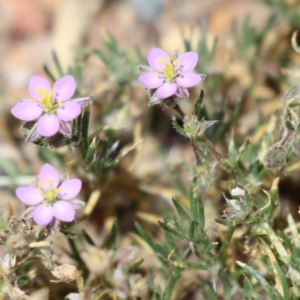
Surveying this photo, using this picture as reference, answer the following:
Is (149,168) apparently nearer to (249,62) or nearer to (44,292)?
(249,62)

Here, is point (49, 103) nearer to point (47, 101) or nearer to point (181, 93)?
point (47, 101)

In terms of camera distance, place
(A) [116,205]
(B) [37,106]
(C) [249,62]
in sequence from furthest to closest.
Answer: (C) [249,62], (A) [116,205], (B) [37,106]

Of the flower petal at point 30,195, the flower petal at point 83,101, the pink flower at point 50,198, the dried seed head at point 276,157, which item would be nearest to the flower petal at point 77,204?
the pink flower at point 50,198

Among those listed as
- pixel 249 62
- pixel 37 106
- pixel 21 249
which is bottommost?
pixel 249 62

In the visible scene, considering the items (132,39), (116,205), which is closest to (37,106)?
(116,205)

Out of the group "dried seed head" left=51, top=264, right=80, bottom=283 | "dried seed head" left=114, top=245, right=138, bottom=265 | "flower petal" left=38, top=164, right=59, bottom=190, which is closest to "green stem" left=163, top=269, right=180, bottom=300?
"dried seed head" left=114, top=245, right=138, bottom=265

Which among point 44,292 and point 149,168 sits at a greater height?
point 44,292

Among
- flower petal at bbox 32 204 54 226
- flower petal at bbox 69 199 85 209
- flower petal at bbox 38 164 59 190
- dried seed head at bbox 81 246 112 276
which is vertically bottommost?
dried seed head at bbox 81 246 112 276

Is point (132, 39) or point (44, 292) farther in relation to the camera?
point (132, 39)

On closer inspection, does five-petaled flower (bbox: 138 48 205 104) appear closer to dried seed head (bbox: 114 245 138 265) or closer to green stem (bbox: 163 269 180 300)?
dried seed head (bbox: 114 245 138 265)
